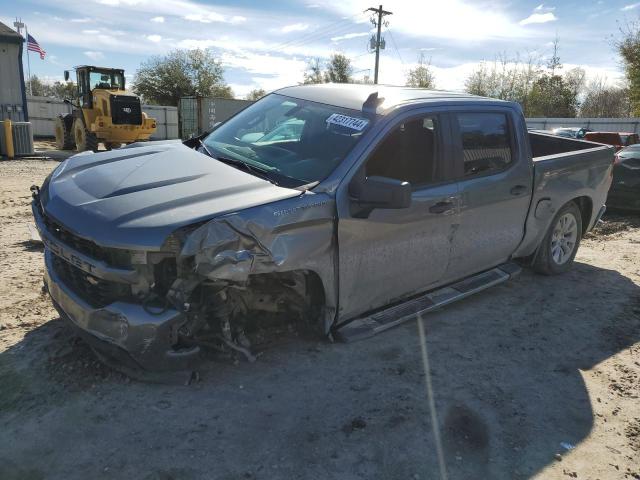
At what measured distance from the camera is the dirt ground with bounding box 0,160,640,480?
8.38 ft

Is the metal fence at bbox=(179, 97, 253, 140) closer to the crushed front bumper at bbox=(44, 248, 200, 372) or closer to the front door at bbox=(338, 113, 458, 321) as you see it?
the front door at bbox=(338, 113, 458, 321)

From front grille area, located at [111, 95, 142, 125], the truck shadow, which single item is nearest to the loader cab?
front grille area, located at [111, 95, 142, 125]

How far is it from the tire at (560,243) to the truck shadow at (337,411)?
4.78ft

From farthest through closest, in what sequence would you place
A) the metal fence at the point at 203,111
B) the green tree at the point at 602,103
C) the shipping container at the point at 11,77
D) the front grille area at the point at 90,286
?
1. the green tree at the point at 602,103
2. the metal fence at the point at 203,111
3. the shipping container at the point at 11,77
4. the front grille area at the point at 90,286

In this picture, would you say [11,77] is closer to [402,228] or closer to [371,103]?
[371,103]

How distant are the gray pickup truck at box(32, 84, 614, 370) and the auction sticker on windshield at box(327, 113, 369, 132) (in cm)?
1

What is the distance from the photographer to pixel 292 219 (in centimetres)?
306

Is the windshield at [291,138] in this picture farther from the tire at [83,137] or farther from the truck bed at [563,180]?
the tire at [83,137]

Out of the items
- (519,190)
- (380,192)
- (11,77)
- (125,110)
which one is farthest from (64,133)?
(380,192)

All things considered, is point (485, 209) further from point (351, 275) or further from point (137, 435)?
point (137, 435)

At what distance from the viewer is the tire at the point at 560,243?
543 cm

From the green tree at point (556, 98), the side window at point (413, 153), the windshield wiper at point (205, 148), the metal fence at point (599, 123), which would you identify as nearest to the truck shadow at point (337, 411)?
the side window at point (413, 153)

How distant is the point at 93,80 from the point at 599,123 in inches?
1117

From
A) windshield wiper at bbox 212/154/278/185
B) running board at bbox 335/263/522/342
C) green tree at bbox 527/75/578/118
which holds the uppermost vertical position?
green tree at bbox 527/75/578/118
